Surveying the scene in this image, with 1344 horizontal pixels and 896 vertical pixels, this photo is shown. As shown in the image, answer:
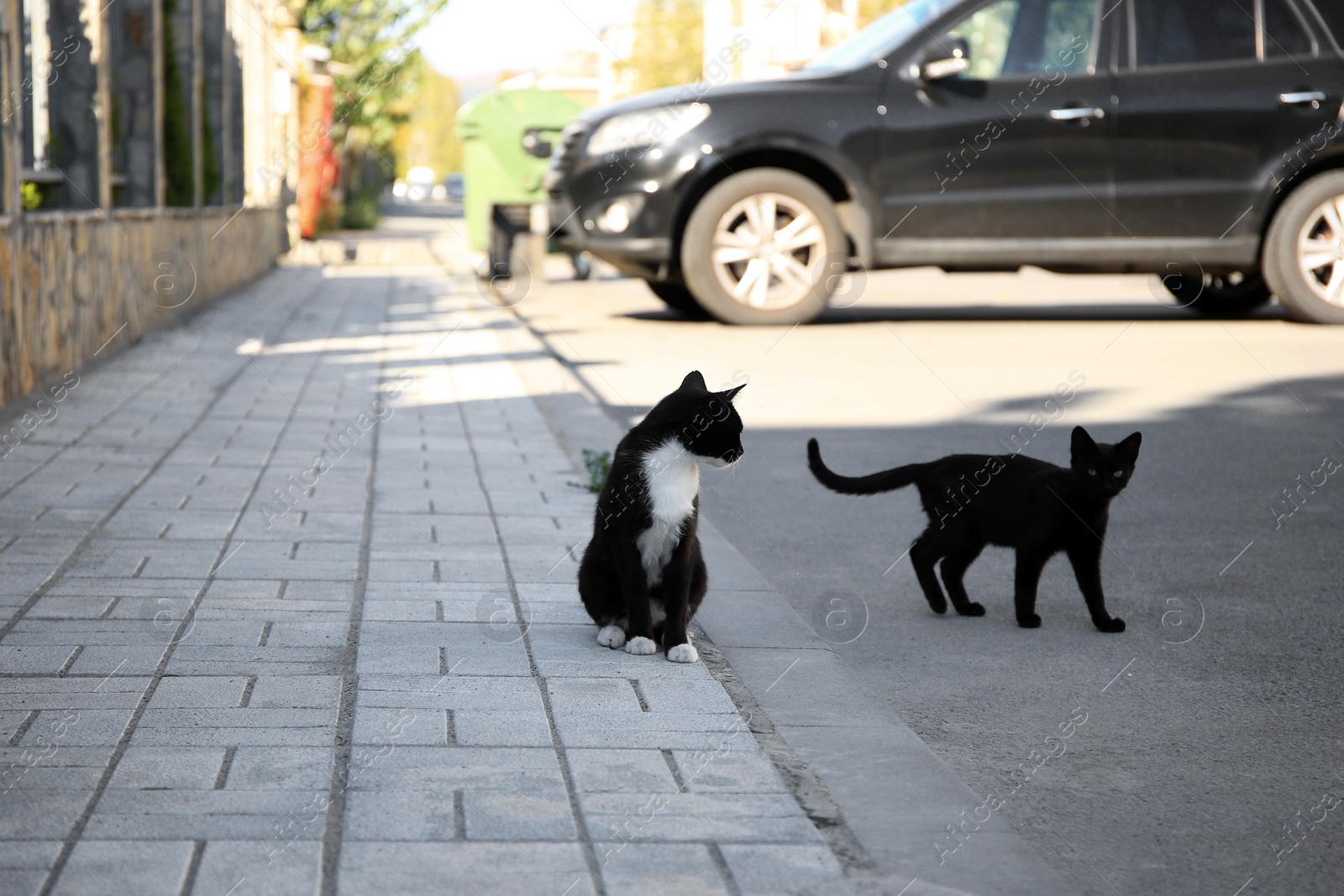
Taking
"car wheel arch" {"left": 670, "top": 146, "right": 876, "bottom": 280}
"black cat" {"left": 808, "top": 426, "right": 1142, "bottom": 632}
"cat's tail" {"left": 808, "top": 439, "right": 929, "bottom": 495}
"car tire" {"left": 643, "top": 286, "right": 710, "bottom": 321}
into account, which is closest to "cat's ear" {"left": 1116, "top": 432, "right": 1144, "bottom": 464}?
"black cat" {"left": 808, "top": 426, "right": 1142, "bottom": 632}

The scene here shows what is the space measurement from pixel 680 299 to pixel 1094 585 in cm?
830

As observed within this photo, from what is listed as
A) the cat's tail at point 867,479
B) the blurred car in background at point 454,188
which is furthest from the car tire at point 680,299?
the blurred car in background at point 454,188

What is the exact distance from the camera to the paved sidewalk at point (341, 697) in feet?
8.16

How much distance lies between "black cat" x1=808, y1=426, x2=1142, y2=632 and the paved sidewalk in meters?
1.10

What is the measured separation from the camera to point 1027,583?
13.8ft

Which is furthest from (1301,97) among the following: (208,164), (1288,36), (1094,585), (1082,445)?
(208,164)

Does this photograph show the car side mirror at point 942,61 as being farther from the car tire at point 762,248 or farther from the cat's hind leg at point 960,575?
the cat's hind leg at point 960,575

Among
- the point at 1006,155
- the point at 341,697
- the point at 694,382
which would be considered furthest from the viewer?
the point at 1006,155

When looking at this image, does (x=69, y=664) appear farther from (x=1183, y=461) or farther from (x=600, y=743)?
(x=1183, y=461)

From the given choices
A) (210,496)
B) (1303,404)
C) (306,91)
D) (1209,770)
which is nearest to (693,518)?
(1209,770)

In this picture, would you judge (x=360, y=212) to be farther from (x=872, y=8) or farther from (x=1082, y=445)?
(x=1082, y=445)

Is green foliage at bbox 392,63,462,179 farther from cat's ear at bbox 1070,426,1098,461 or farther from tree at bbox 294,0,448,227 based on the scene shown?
cat's ear at bbox 1070,426,1098,461

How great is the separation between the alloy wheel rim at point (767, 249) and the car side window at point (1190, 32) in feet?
9.06

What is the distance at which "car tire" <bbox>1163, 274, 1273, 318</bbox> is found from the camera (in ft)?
40.4
